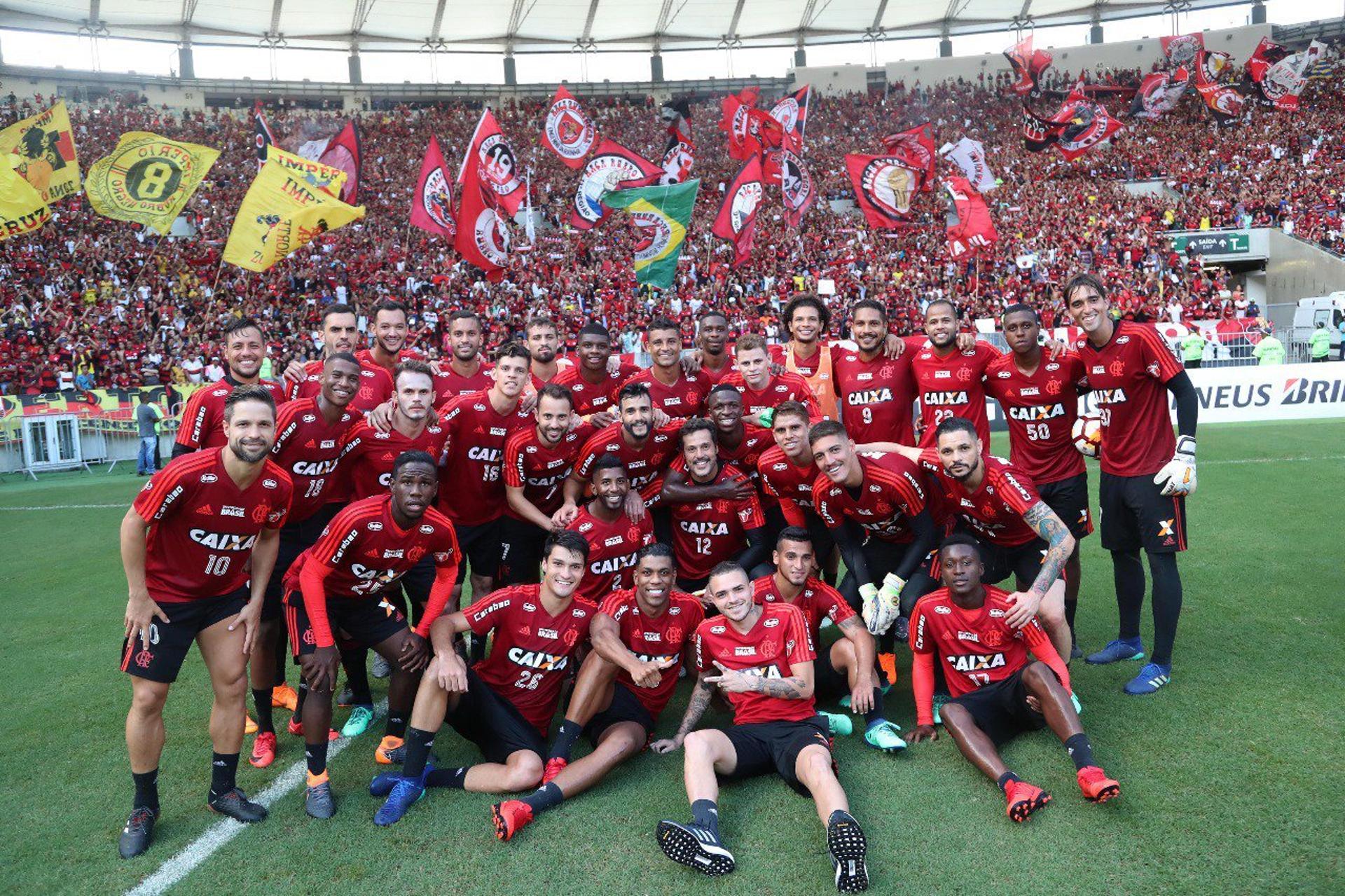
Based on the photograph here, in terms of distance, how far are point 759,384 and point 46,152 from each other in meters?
15.2

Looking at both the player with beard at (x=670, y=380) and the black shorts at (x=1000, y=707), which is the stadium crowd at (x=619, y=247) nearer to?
the player with beard at (x=670, y=380)

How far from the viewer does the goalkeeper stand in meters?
5.54

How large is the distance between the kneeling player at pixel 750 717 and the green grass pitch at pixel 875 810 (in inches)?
6.1

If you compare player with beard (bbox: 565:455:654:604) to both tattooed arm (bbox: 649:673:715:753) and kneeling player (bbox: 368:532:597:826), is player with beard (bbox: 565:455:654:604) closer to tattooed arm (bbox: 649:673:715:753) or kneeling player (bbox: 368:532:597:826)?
kneeling player (bbox: 368:532:597:826)

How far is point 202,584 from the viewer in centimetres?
457

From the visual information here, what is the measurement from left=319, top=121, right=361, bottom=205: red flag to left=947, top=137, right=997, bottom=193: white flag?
1376 cm

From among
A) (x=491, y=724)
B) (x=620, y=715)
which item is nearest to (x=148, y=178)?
(x=491, y=724)

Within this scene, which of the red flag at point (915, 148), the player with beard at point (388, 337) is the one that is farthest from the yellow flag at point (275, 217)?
the red flag at point (915, 148)

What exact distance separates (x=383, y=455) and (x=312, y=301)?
23129 mm

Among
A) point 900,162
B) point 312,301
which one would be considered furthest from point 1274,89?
point 312,301

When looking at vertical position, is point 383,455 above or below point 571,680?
above

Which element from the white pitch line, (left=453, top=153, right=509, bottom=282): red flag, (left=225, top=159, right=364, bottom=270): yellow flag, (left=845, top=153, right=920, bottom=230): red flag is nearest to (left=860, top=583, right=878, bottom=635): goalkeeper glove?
the white pitch line

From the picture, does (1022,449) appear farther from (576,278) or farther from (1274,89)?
(1274,89)

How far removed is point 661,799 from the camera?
15.1 feet
